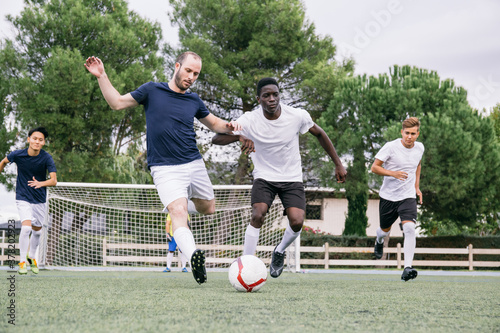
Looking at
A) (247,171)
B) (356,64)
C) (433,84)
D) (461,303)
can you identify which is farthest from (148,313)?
(356,64)

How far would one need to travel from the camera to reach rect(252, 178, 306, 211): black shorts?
6.25 m

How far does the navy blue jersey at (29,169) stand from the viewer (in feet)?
27.8

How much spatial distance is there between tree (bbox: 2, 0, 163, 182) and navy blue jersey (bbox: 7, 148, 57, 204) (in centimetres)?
1288

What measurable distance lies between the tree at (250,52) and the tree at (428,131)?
2.93 m

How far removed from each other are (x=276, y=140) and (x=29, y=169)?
4348 millimetres

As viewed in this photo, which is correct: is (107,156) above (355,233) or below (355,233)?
above

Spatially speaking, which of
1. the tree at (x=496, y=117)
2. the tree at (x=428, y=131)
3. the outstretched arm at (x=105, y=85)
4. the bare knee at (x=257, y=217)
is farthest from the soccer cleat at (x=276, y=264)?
the tree at (x=496, y=117)

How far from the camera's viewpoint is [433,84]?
23906mm

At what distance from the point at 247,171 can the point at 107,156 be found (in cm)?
756

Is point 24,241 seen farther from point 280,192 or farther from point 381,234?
point 381,234

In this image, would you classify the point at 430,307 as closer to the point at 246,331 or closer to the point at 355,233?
the point at 246,331

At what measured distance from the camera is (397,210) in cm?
803

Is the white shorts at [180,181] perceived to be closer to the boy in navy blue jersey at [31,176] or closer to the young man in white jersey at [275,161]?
the young man in white jersey at [275,161]

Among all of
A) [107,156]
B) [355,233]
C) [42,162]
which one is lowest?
[355,233]
